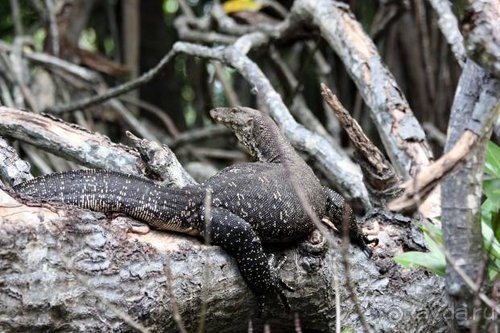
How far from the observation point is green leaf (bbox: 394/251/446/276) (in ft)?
9.41

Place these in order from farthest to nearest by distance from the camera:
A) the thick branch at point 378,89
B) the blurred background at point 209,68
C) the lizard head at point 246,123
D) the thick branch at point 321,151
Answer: the blurred background at point 209,68 < the thick branch at point 321,151 < the thick branch at point 378,89 < the lizard head at point 246,123

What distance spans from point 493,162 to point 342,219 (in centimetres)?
113

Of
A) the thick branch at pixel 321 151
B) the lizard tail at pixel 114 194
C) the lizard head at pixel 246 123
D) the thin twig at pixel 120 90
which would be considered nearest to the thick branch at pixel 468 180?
the lizard tail at pixel 114 194

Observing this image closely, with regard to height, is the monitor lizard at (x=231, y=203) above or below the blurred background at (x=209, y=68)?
below

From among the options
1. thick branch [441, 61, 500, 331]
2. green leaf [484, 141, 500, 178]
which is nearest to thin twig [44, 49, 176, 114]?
green leaf [484, 141, 500, 178]

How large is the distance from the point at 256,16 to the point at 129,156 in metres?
3.77

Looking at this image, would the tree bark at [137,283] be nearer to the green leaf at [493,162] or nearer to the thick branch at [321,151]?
the green leaf at [493,162]

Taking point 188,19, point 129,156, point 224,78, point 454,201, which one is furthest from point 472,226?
point 188,19

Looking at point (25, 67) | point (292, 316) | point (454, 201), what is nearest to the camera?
point (454, 201)

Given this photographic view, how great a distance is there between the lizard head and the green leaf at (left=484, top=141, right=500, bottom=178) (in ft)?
4.82

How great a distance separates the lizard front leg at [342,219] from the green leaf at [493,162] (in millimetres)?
949

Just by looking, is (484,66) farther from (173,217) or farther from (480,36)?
(173,217)

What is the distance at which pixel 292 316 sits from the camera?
3.53 m

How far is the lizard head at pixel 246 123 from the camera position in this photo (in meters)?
4.27
